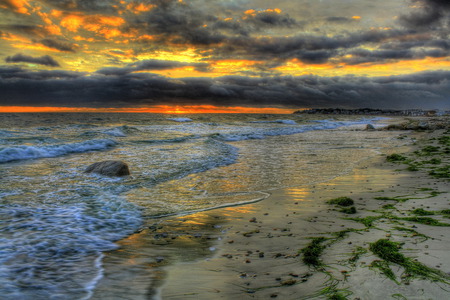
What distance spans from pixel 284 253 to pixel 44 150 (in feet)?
43.0

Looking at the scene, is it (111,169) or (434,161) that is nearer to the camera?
(111,169)

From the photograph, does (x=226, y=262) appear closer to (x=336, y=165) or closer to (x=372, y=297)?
(x=372, y=297)

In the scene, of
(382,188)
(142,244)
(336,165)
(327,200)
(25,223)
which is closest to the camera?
(142,244)

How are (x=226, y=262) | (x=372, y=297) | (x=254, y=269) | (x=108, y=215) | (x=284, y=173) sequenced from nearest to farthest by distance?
(x=372, y=297)
(x=254, y=269)
(x=226, y=262)
(x=108, y=215)
(x=284, y=173)

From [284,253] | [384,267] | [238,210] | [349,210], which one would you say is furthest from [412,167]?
[284,253]

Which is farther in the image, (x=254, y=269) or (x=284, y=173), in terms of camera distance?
(x=284, y=173)

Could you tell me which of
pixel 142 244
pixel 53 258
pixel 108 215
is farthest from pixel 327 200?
pixel 53 258

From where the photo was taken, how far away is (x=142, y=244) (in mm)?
3795

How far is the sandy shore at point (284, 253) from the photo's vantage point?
259cm

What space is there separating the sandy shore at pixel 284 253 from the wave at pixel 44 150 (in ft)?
33.5

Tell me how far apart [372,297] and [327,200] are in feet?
10.6

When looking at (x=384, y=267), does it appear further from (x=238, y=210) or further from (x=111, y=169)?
(x=111, y=169)

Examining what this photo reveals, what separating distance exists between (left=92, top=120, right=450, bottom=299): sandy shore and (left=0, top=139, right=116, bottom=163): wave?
1021 cm

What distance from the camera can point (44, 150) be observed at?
42.2 ft
